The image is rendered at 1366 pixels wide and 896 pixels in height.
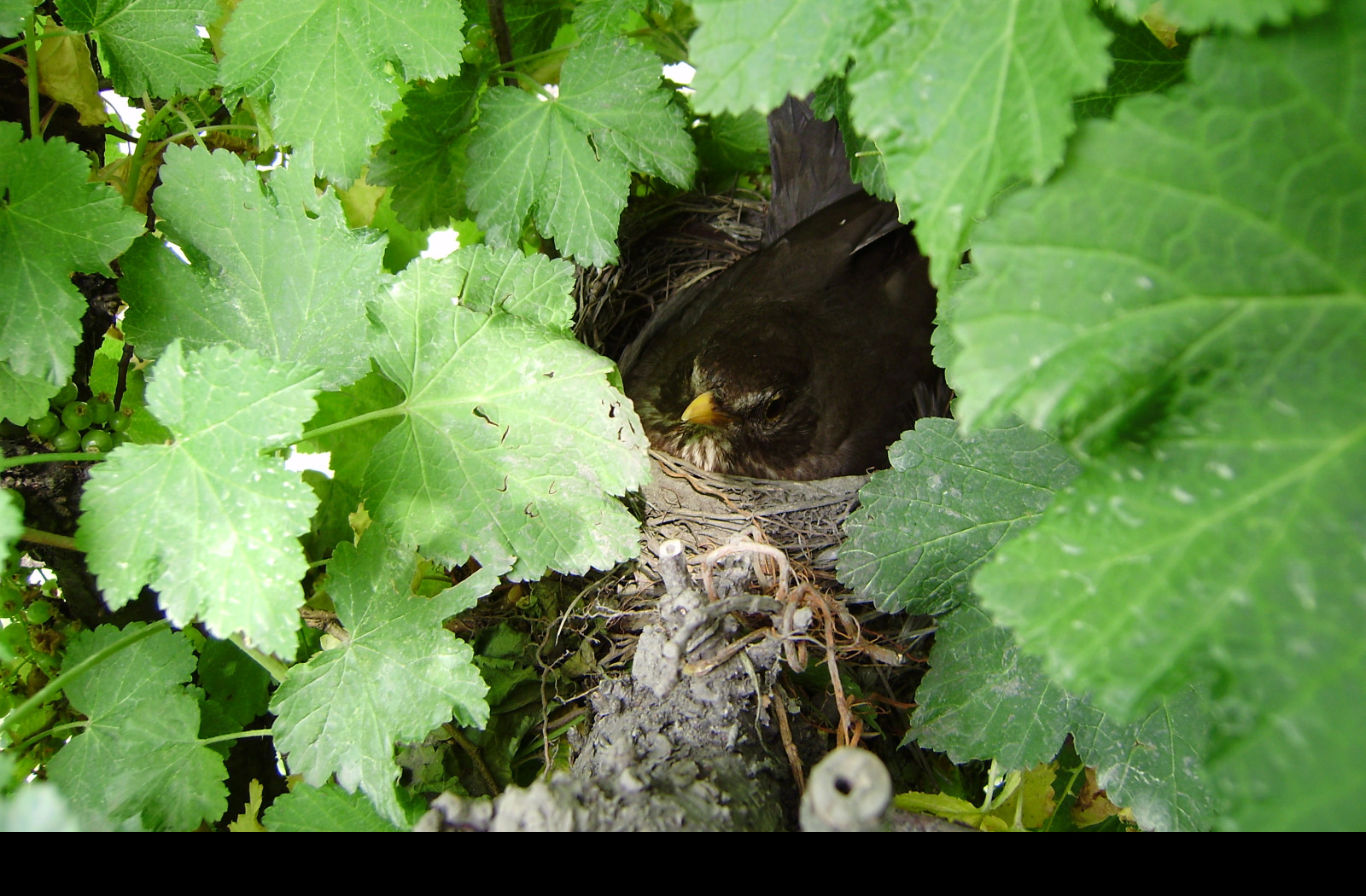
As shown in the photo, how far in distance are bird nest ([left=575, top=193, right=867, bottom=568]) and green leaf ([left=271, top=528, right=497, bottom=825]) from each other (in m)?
0.72

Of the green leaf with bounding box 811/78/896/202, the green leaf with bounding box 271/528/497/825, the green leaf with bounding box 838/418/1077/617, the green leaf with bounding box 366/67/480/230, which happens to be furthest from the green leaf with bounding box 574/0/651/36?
the green leaf with bounding box 271/528/497/825

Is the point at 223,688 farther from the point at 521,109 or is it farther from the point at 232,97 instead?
the point at 521,109

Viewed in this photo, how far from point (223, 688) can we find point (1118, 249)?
5.05ft

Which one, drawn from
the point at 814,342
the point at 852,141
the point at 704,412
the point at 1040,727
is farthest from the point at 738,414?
the point at 1040,727

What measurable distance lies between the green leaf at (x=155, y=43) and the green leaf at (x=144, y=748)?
91 cm

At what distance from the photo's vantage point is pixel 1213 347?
2.26 ft

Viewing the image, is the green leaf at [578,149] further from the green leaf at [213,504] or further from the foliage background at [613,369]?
the green leaf at [213,504]

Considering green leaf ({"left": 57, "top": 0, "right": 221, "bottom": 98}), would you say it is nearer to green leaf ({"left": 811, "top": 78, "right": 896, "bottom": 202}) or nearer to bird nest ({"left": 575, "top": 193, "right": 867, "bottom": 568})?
green leaf ({"left": 811, "top": 78, "right": 896, "bottom": 202})

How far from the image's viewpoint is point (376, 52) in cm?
133

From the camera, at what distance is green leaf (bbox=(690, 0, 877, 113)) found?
864 millimetres

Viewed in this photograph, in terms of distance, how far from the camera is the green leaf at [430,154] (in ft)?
5.51

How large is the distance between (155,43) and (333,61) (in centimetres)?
30

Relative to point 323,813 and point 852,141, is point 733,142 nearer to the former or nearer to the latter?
point 852,141

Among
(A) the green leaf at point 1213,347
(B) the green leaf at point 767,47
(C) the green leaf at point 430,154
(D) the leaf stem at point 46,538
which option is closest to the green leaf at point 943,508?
(A) the green leaf at point 1213,347
